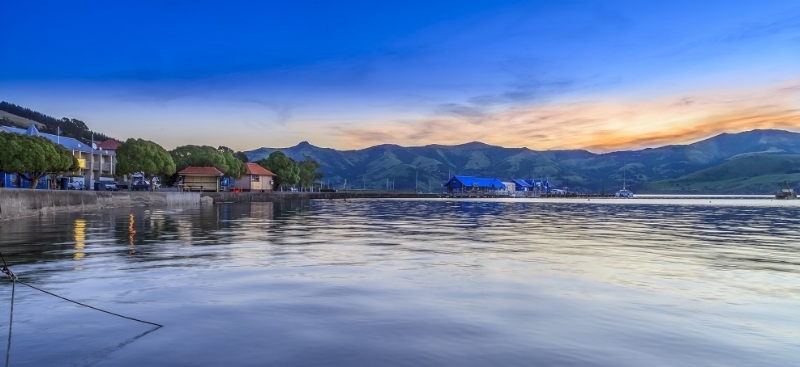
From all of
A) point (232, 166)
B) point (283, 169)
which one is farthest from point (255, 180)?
point (232, 166)

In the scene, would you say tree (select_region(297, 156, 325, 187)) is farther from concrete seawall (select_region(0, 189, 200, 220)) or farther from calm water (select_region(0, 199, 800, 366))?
calm water (select_region(0, 199, 800, 366))

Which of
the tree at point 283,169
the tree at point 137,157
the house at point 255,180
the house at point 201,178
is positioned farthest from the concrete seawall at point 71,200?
the tree at point 283,169

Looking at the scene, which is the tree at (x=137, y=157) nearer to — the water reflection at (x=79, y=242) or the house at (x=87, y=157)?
the house at (x=87, y=157)

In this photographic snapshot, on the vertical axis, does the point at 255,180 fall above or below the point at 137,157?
below

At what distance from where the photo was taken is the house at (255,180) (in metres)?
148

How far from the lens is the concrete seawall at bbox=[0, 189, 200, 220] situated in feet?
147

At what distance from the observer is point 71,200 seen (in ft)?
200

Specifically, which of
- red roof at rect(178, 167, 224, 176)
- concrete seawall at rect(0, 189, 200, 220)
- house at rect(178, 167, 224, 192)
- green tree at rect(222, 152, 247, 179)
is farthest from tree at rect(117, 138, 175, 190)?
green tree at rect(222, 152, 247, 179)

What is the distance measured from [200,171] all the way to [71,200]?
6226 cm

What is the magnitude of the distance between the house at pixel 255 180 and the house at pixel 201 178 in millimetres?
20503

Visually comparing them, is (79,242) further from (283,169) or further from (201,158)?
(283,169)

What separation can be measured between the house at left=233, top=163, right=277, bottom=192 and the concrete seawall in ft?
170

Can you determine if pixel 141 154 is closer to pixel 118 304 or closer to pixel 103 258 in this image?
pixel 103 258

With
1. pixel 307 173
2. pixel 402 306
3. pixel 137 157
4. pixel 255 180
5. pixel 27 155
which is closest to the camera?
pixel 402 306
